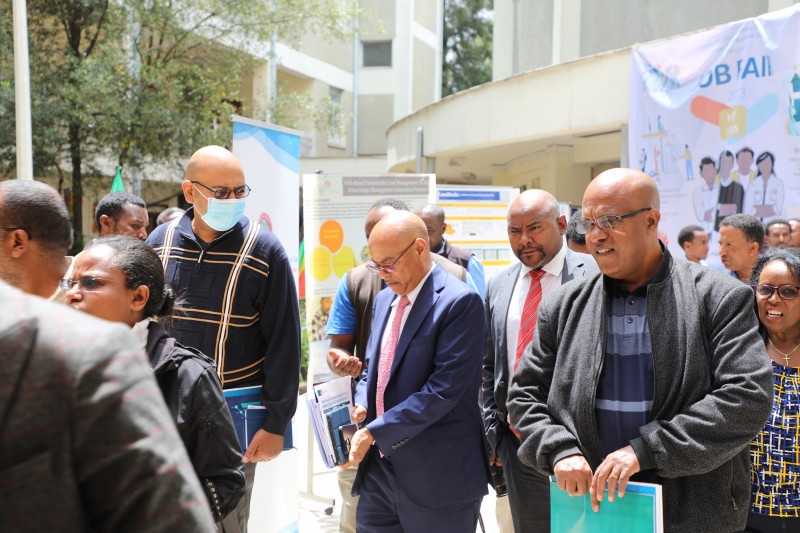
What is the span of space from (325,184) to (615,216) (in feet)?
14.7

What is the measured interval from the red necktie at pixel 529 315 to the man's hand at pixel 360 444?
0.75 metres

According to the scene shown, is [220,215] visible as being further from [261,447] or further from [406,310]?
[261,447]

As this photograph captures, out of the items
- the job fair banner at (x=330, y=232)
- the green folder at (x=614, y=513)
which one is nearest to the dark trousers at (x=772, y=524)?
the green folder at (x=614, y=513)

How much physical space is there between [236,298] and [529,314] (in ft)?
4.77

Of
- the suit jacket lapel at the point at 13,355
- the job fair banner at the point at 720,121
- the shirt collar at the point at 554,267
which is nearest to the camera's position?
the suit jacket lapel at the point at 13,355

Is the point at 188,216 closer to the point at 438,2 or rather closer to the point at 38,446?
the point at 38,446

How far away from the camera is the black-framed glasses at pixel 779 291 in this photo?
11.3ft

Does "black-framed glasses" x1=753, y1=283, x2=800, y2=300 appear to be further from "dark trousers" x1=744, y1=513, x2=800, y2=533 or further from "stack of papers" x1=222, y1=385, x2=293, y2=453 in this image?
"stack of papers" x1=222, y1=385, x2=293, y2=453

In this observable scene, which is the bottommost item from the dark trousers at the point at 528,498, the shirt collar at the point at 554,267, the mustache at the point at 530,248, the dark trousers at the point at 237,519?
the dark trousers at the point at 528,498

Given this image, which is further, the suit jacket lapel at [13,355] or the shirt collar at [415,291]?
the shirt collar at [415,291]

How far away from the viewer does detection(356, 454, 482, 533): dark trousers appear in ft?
11.3

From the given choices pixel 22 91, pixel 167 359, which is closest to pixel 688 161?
pixel 167 359

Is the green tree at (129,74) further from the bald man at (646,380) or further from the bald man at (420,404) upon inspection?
the bald man at (646,380)

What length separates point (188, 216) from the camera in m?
3.89
